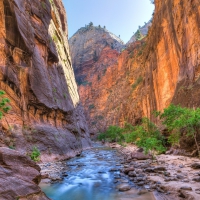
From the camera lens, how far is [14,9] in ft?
47.1

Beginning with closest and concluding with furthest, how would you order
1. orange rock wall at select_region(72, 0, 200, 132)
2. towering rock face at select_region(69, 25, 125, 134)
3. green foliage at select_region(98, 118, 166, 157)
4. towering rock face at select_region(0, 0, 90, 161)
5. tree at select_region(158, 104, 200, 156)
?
tree at select_region(158, 104, 200, 156), green foliage at select_region(98, 118, 166, 157), towering rock face at select_region(0, 0, 90, 161), orange rock wall at select_region(72, 0, 200, 132), towering rock face at select_region(69, 25, 125, 134)

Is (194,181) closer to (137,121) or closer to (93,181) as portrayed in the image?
(93,181)

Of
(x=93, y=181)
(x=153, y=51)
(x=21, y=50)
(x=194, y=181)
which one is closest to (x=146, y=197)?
(x=194, y=181)

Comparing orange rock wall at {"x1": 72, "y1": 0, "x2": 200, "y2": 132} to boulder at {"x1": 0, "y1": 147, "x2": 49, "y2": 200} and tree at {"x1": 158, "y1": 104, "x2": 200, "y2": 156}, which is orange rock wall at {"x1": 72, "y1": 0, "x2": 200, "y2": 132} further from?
boulder at {"x1": 0, "y1": 147, "x2": 49, "y2": 200}

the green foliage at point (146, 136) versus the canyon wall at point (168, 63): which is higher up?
the canyon wall at point (168, 63)

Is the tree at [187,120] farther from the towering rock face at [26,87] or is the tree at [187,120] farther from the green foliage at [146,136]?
the towering rock face at [26,87]

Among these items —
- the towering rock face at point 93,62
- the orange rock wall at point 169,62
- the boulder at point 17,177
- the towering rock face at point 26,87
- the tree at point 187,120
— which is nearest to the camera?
the boulder at point 17,177

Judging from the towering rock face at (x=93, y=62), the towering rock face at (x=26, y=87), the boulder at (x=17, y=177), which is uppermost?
the towering rock face at (x=93, y=62)

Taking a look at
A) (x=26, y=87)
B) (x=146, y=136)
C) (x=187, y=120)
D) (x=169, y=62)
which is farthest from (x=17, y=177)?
(x=169, y=62)

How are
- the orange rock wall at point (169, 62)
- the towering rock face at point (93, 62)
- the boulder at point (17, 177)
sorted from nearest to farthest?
the boulder at point (17, 177) < the orange rock wall at point (169, 62) < the towering rock face at point (93, 62)

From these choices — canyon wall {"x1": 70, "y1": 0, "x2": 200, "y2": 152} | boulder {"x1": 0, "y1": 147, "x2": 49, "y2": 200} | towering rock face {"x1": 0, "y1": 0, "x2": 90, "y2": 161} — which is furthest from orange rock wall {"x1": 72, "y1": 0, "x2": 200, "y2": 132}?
boulder {"x1": 0, "y1": 147, "x2": 49, "y2": 200}

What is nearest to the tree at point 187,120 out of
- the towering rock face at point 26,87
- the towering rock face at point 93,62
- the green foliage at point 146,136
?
the green foliage at point 146,136

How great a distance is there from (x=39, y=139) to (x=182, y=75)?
15063 millimetres

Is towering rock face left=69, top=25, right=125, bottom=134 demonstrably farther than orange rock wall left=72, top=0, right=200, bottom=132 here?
Yes
